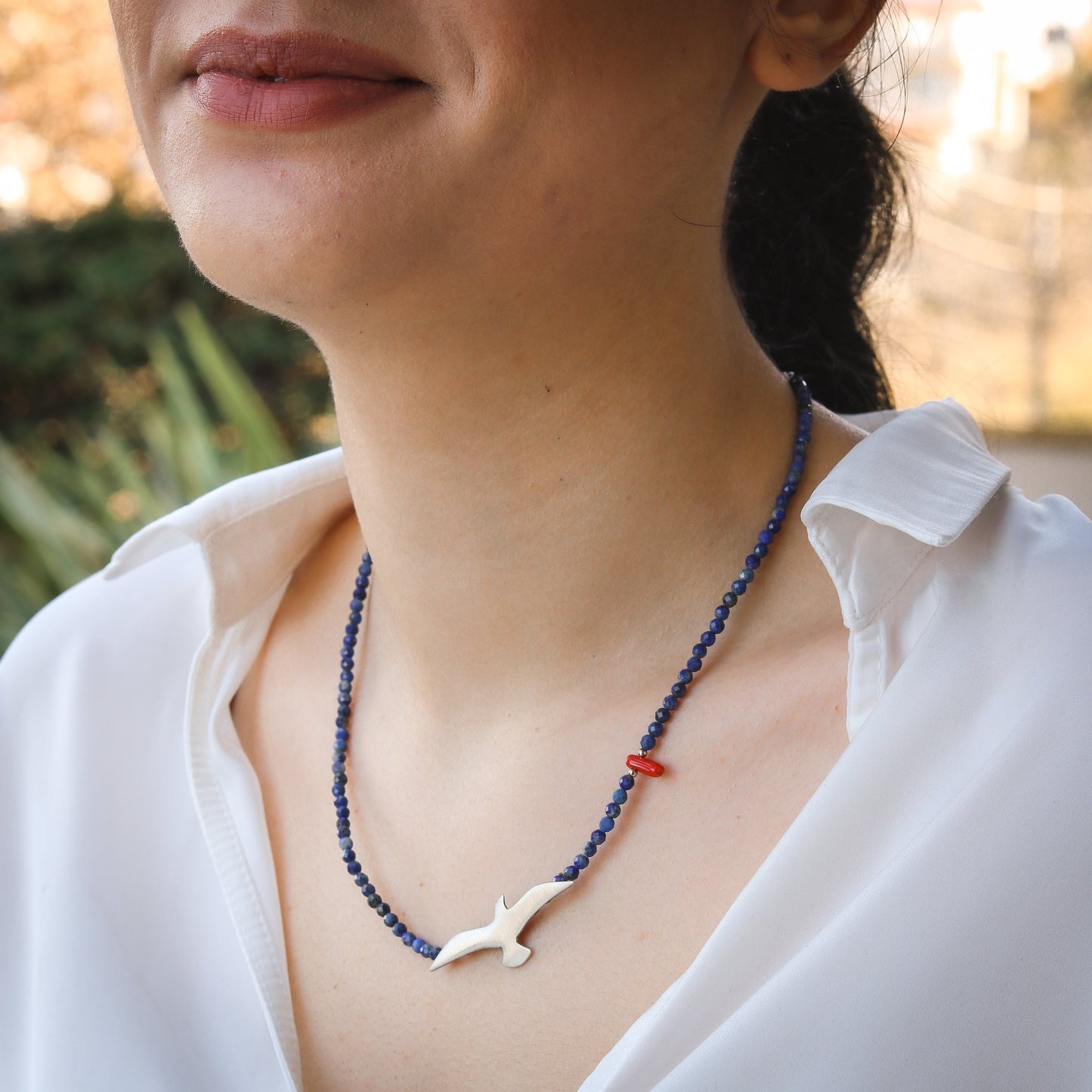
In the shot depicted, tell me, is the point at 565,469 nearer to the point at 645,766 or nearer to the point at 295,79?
the point at 645,766

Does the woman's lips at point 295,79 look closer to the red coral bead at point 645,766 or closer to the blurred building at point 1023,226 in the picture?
the red coral bead at point 645,766

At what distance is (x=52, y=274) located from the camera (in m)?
7.94

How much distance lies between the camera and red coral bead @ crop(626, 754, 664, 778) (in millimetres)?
1382

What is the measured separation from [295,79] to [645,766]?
2.66 feet

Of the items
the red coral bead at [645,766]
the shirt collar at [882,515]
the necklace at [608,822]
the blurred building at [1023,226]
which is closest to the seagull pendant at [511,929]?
the necklace at [608,822]

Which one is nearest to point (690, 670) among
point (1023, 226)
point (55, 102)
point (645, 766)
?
point (645, 766)

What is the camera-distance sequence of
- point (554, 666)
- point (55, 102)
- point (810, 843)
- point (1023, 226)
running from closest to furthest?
1. point (810, 843)
2. point (554, 666)
3. point (1023, 226)
4. point (55, 102)

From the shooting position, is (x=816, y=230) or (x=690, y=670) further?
(x=816, y=230)

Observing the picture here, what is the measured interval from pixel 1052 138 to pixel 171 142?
11.1 meters

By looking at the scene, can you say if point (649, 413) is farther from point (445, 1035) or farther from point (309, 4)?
point (445, 1035)

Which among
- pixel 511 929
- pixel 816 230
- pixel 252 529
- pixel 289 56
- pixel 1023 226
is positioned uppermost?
pixel 289 56

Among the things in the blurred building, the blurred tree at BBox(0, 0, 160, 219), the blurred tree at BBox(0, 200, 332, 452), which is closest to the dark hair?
the blurred tree at BBox(0, 200, 332, 452)

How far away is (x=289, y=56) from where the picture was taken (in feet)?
3.92

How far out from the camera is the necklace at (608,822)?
1364 millimetres
